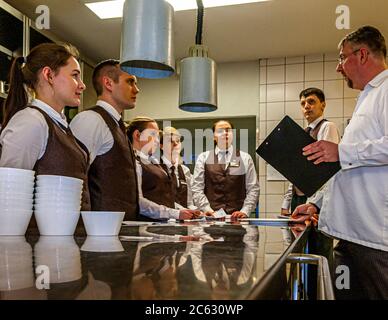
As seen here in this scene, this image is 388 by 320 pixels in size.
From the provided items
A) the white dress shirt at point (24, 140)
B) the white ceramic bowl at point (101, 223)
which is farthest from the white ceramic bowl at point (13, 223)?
the white dress shirt at point (24, 140)

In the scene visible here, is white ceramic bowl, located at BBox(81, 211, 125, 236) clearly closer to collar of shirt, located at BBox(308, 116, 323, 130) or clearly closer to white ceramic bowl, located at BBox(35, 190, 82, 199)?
white ceramic bowl, located at BBox(35, 190, 82, 199)

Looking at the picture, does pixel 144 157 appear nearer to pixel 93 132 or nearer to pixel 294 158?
pixel 93 132

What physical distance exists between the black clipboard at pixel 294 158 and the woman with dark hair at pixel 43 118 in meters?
0.72

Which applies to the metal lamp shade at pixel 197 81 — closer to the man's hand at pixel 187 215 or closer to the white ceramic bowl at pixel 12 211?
the man's hand at pixel 187 215

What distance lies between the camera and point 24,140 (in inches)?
51.5

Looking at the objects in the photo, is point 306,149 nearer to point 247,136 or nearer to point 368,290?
point 368,290

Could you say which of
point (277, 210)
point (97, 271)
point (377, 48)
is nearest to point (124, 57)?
point (97, 271)

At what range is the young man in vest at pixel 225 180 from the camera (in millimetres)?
3791

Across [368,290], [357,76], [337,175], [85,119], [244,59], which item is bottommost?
[368,290]

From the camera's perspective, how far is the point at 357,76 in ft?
6.20

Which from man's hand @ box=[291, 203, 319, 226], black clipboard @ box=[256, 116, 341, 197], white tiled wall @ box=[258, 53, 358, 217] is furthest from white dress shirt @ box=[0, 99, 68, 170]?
white tiled wall @ box=[258, 53, 358, 217]

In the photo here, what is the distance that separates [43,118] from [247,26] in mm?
2861

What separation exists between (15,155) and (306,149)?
3.42ft

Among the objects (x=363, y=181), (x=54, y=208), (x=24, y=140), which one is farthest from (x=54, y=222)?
(x=363, y=181)
